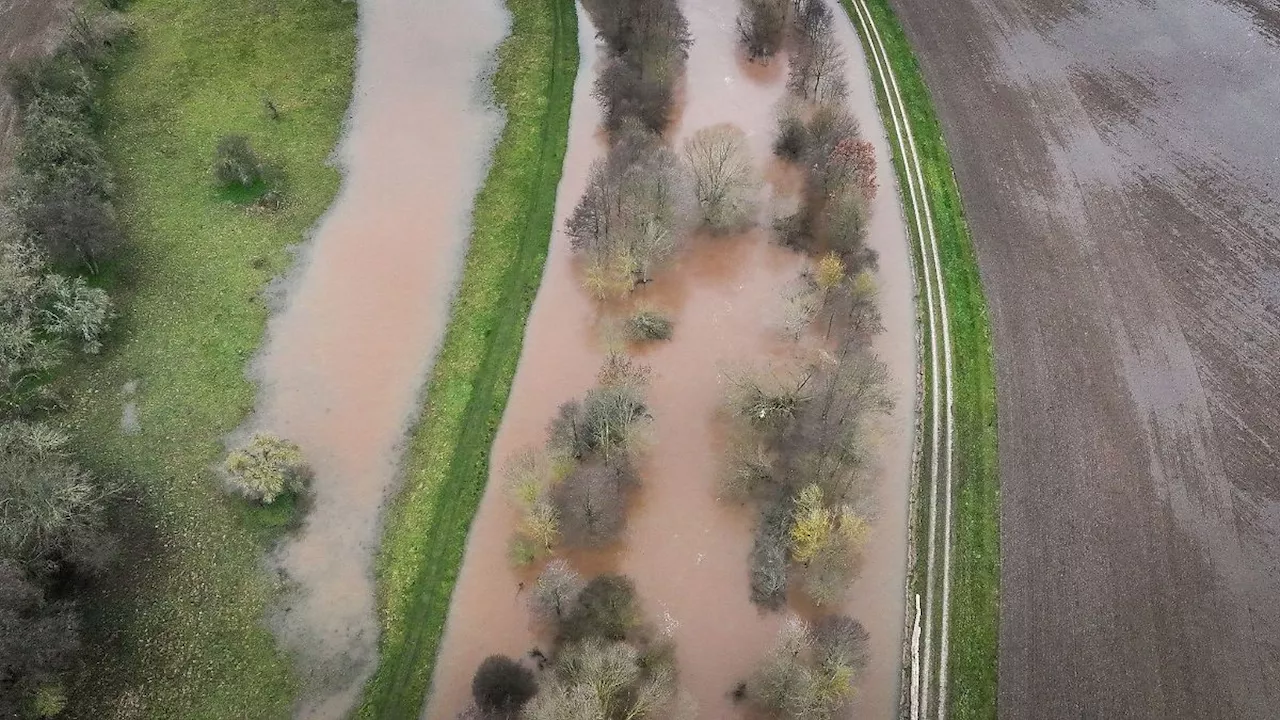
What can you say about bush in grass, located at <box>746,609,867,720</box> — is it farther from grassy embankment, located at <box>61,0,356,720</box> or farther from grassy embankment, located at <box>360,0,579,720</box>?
grassy embankment, located at <box>61,0,356,720</box>

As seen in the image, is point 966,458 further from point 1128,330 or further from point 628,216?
point 628,216

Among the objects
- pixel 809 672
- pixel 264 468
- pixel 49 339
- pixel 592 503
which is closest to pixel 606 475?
pixel 592 503

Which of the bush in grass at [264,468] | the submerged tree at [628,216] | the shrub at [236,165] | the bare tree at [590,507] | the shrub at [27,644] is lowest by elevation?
the shrub at [27,644]

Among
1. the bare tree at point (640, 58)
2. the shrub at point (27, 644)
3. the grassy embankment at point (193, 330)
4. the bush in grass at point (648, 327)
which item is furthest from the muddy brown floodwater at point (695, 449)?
the shrub at point (27, 644)

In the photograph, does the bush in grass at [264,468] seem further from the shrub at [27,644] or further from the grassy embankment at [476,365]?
the shrub at [27,644]

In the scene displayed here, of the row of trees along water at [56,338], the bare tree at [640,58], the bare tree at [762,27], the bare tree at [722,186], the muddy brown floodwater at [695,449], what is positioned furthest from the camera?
the bare tree at [762,27]

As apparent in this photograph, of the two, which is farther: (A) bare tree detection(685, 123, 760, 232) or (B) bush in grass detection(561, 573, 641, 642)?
(A) bare tree detection(685, 123, 760, 232)

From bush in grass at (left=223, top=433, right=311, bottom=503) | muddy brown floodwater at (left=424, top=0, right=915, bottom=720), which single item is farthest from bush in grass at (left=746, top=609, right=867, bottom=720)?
bush in grass at (left=223, top=433, right=311, bottom=503)
